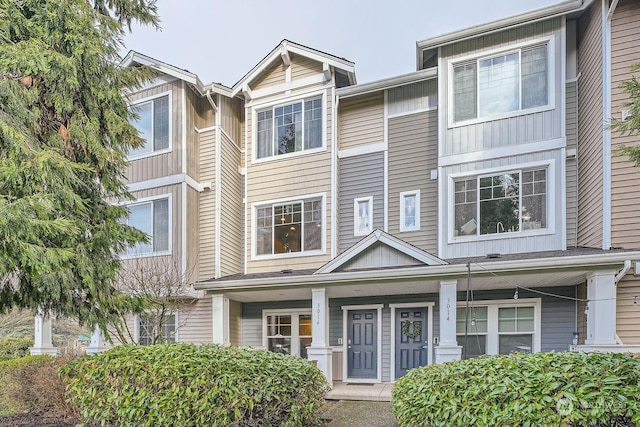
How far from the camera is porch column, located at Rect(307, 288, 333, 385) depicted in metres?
8.56

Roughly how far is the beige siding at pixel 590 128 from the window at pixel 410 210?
3.33 meters

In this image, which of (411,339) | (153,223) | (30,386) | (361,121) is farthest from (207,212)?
(411,339)

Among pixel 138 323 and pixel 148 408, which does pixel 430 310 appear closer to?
pixel 148 408

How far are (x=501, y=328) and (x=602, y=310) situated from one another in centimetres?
239

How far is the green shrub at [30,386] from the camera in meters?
5.89

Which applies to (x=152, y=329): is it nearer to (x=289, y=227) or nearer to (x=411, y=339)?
(x=289, y=227)

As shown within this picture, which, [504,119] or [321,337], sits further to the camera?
[504,119]

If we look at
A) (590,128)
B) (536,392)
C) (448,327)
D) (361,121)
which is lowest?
(448,327)

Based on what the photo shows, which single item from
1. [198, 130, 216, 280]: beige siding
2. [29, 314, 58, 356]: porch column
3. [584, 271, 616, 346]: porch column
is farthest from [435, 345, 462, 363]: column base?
[29, 314, 58, 356]: porch column

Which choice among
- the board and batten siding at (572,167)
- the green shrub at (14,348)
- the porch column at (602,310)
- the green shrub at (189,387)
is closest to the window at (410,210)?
the board and batten siding at (572,167)

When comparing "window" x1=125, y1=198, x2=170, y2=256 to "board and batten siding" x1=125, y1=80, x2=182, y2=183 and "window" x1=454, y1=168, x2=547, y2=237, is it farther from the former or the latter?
"window" x1=454, y1=168, x2=547, y2=237

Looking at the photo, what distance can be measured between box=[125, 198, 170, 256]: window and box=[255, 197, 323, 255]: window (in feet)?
7.74

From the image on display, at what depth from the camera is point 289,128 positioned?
11219 millimetres

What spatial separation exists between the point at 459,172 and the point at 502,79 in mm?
2206
